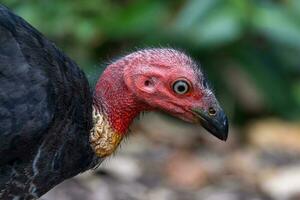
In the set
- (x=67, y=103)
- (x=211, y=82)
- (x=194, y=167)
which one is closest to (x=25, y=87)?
(x=67, y=103)

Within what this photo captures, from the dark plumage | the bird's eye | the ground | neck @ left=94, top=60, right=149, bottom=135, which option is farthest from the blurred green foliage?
the dark plumage

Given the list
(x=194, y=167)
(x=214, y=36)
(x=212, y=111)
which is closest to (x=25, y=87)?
(x=212, y=111)

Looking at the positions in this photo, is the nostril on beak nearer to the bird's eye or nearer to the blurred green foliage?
the bird's eye

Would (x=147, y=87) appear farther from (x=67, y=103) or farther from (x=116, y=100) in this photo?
(x=67, y=103)

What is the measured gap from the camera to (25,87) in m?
5.00

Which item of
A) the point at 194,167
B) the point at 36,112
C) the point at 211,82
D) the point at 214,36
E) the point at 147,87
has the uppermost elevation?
the point at 214,36

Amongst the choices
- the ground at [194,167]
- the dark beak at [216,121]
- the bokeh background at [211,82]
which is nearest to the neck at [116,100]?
the dark beak at [216,121]

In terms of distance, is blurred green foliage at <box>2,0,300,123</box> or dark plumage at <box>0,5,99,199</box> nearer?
dark plumage at <box>0,5,99,199</box>

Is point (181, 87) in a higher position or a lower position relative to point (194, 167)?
lower

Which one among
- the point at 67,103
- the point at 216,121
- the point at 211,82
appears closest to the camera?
the point at 67,103

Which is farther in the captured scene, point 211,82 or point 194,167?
point 211,82

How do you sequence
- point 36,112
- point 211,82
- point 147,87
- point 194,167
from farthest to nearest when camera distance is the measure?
point 211,82 < point 194,167 < point 147,87 < point 36,112

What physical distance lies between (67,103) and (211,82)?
3681 millimetres

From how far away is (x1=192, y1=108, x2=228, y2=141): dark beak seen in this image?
5.32 meters
